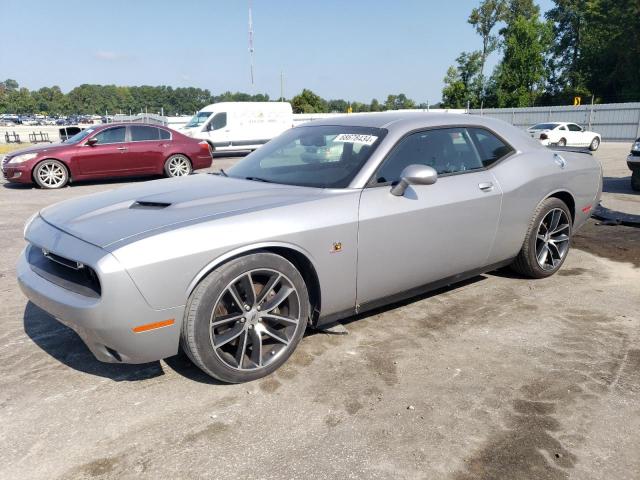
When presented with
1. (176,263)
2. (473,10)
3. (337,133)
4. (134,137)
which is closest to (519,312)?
(337,133)

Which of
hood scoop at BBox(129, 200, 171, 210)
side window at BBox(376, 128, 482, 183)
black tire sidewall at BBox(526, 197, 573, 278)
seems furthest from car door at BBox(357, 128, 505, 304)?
hood scoop at BBox(129, 200, 171, 210)

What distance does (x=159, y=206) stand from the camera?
307 centimetres

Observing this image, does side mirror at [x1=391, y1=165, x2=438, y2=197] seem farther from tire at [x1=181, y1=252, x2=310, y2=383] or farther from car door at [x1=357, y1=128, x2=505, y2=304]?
tire at [x1=181, y1=252, x2=310, y2=383]

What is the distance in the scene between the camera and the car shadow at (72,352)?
122 inches

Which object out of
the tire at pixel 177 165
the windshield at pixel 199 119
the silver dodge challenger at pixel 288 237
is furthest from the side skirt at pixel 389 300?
the windshield at pixel 199 119

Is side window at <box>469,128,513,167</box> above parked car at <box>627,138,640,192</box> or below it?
above

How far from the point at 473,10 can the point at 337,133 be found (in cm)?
7004

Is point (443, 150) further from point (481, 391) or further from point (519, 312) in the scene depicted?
point (481, 391)

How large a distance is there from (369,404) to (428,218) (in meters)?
1.38

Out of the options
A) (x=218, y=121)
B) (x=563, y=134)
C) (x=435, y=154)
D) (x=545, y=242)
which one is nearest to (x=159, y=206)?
(x=435, y=154)

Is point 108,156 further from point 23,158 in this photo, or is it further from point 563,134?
point 563,134

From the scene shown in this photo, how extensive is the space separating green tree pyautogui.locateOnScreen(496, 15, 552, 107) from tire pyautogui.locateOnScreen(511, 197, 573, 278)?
2175 inches

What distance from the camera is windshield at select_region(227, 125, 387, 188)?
3498 mm

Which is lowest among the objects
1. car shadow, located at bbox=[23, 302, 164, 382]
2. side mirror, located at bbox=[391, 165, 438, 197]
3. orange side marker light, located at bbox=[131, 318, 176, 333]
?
car shadow, located at bbox=[23, 302, 164, 382]
